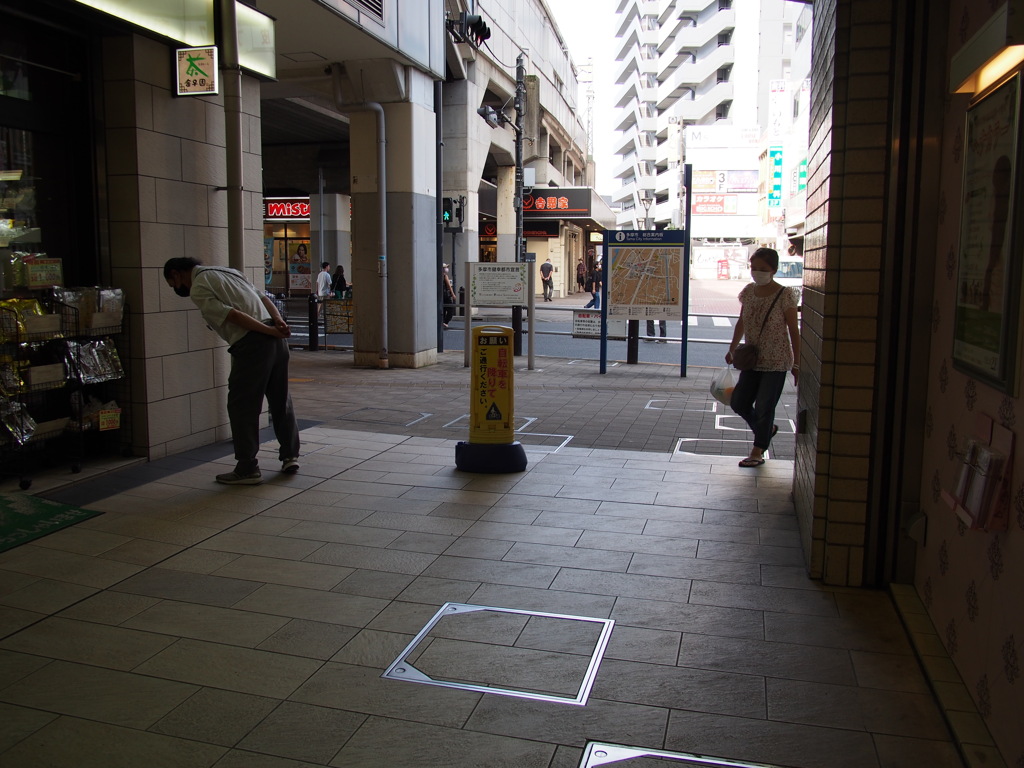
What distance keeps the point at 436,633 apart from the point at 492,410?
9.91 ft

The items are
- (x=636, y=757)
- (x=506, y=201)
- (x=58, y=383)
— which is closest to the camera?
(x=636, y=757)

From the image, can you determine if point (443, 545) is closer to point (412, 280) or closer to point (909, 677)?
point (909, 677)

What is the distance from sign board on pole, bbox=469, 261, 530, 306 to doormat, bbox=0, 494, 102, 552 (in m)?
8.63

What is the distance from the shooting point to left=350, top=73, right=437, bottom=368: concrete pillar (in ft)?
42.3

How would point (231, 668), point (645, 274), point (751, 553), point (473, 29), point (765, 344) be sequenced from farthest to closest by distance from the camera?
point (473, 29) < point (645, 274) < point (765, 344) < point (751, 553) < point (231, 668)

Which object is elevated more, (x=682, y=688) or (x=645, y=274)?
(x=645, y=274)

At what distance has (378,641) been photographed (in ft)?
11.9

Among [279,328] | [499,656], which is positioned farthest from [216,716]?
[279,328]

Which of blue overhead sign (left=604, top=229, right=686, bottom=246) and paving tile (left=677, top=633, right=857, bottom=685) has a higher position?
blue overhead sign (left=604, top=229, right=686, bottom=246)

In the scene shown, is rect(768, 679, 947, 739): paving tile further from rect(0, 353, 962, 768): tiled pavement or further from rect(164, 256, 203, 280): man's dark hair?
rect(164, 256, 203, 280): man's dark hair

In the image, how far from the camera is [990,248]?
289cm

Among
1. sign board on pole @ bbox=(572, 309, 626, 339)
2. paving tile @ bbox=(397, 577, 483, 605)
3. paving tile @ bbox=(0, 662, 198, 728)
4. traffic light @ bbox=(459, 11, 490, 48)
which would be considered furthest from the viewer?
sign board on pole @ bbox=(572, 309, 626, 339)

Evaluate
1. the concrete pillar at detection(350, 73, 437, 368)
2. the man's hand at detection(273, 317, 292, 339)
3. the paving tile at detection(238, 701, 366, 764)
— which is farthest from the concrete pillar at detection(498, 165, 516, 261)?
the paving tile at detection(238, 701, 366, 764)

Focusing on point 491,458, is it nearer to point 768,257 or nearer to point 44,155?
point 768,257
